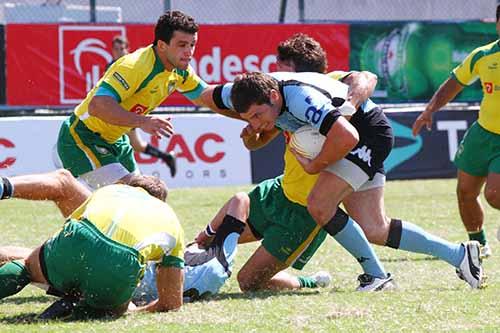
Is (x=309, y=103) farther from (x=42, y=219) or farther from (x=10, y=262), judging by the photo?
(x=42, y=219)

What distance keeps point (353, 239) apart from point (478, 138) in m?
2.20

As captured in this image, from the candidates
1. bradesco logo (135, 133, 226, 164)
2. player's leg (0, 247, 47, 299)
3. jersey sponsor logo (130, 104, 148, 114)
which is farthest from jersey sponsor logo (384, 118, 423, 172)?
player's leg (0, 247, 47, 299)

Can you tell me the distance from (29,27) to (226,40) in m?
2.71

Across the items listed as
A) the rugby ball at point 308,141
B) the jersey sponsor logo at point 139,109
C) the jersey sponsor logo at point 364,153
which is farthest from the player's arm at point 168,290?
the jersey sponsor logo at point 139,109

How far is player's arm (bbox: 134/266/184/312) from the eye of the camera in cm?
563

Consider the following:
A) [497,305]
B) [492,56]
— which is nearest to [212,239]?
[497,305]

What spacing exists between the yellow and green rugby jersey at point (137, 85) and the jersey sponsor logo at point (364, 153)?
154 centimetres

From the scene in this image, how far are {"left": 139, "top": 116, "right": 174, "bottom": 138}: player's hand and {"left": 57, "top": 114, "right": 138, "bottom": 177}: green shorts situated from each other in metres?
1.04

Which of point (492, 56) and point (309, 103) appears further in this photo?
point (492, 56)

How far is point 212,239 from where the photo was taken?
258 inches

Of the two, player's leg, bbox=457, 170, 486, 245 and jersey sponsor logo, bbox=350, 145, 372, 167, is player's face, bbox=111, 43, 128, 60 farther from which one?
jersey sponsor logo, bbox=350, 145, 372, 167

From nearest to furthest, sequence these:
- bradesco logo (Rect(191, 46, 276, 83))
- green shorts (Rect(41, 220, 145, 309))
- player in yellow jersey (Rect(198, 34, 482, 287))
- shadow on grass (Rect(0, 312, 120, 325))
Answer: green shorts (Rect(41, 220, 145, 309)) < shadow on grass (Rect(0, 312, 120, 325)) < player in yellow jersey (Rect(198, 34, 482, 287)) < bradesco logo (Rect(191, 46, 276, 83))

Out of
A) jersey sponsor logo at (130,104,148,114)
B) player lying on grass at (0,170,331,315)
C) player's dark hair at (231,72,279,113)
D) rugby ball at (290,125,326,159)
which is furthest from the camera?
jersey sponsor logo at (130,104,148,114)

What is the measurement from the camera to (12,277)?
5.68m
